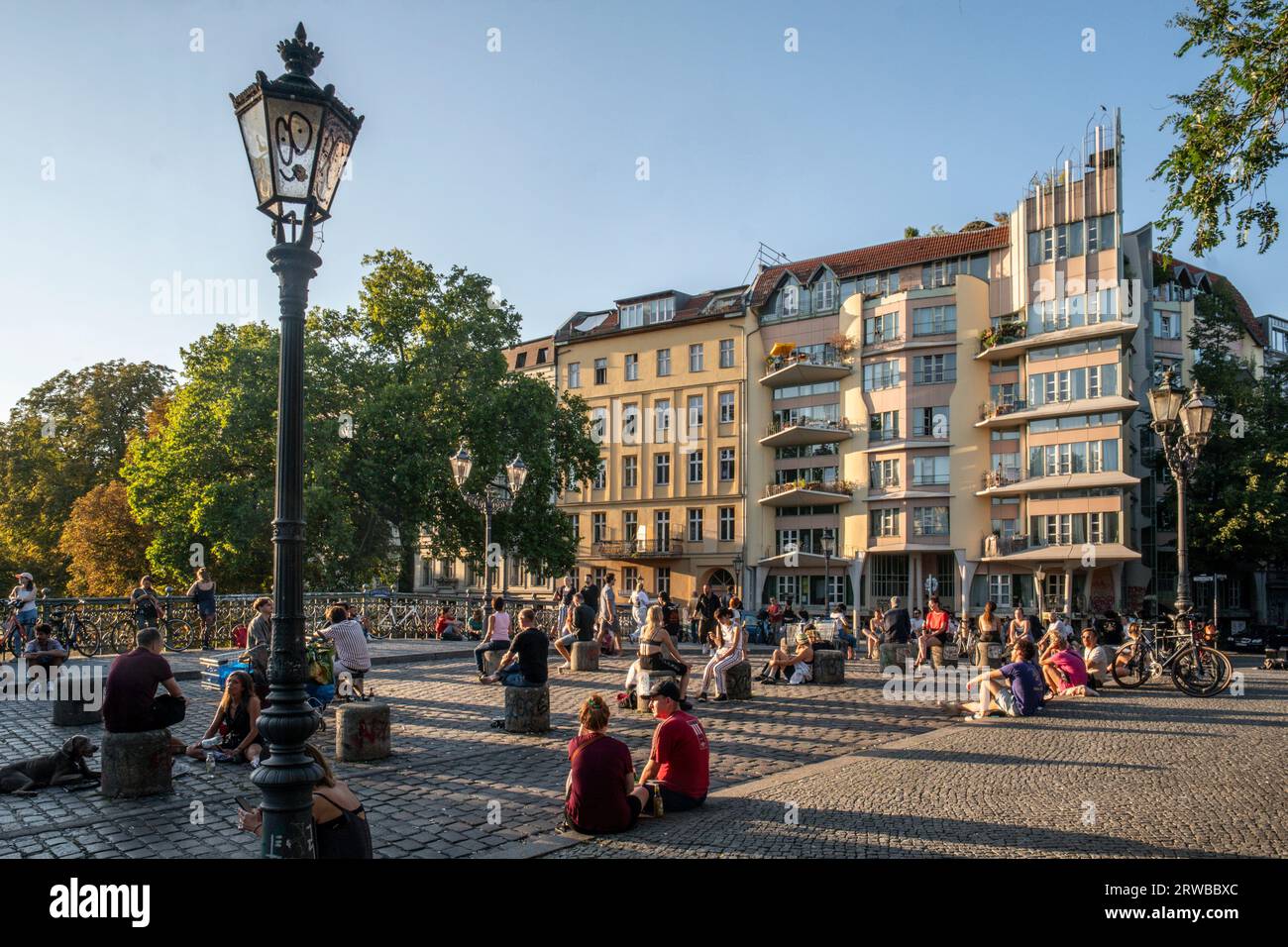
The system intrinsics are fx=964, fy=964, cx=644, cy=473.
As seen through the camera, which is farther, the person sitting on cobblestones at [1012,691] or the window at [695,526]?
the window at [695,526]

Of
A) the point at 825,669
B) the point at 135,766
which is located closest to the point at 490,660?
the point at 825,669

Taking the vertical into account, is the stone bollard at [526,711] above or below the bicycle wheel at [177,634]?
above

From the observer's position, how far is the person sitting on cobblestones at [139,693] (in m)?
8.86

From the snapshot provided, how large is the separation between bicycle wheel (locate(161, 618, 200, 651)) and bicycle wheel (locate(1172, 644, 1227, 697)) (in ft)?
71.7

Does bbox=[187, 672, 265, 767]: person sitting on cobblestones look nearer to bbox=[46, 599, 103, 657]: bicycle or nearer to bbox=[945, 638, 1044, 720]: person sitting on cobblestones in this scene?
bbox=[945, 638, 1044, 720]: person sitting on cobblestones

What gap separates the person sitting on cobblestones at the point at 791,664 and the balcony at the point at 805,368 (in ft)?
115

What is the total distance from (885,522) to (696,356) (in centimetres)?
1570

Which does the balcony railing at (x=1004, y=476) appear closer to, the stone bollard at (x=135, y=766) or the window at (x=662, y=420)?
the window at (x=662, y=420)

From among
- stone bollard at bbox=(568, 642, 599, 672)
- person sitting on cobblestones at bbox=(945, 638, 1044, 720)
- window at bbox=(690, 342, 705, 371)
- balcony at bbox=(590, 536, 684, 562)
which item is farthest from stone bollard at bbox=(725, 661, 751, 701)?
window at bbox=(690, 342, 705, 371)

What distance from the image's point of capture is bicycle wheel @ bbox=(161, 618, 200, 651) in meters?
23.7

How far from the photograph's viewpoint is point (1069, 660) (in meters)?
17.2

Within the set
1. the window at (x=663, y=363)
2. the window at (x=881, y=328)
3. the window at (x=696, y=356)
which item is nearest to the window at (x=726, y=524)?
the window at (x=696, y=356)
